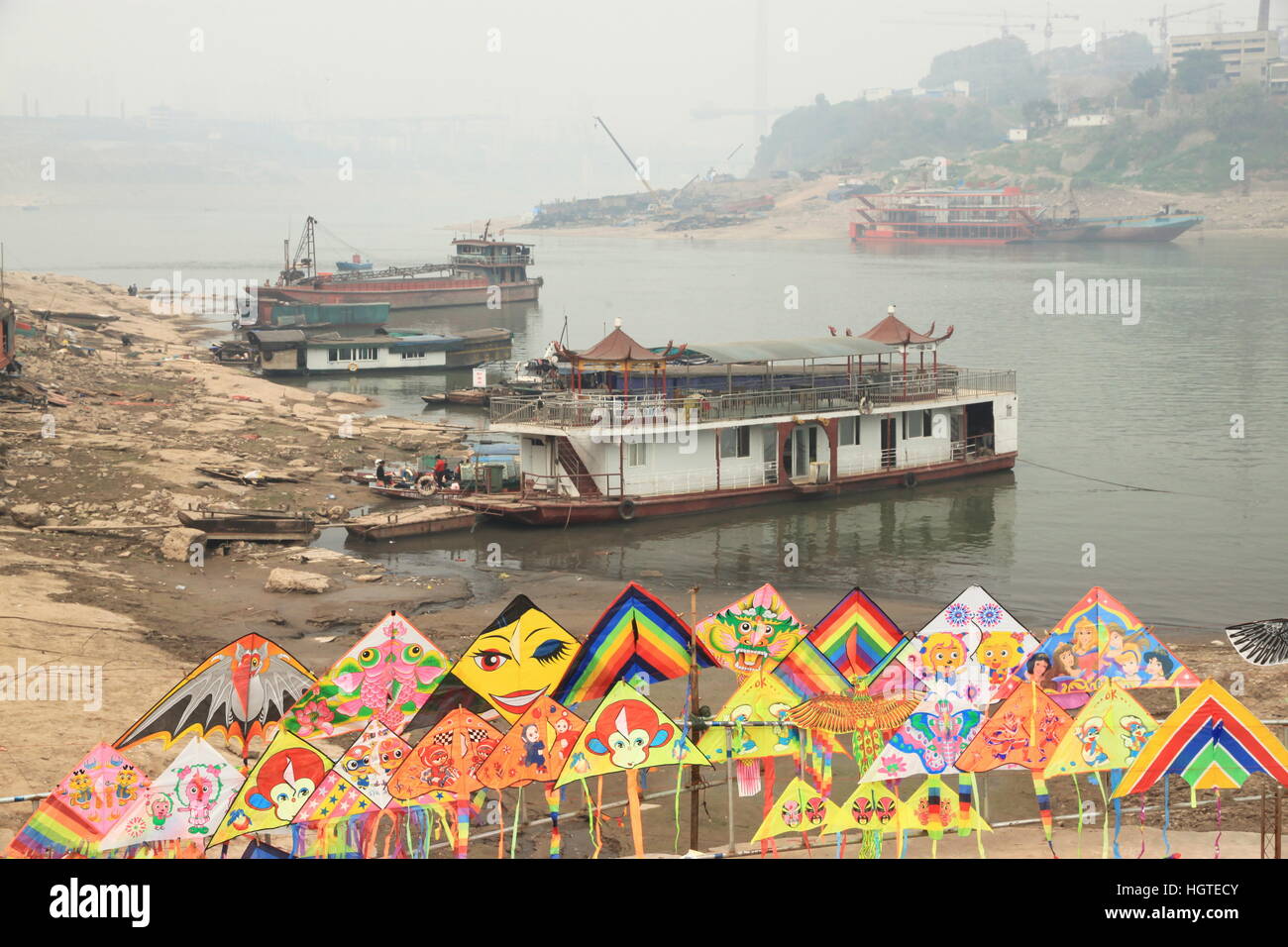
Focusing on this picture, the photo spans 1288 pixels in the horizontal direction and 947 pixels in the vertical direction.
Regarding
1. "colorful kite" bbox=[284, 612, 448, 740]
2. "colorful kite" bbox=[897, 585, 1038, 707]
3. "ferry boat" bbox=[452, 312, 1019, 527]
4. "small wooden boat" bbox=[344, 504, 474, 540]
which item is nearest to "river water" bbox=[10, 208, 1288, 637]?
"small wooden boat" bbox=[344, 504, 474, 540]

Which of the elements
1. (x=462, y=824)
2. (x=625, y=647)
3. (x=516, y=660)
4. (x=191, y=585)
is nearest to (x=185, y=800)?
(x=462, y=824)

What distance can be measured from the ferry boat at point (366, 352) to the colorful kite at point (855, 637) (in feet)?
194

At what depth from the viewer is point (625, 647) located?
18141 millimetres

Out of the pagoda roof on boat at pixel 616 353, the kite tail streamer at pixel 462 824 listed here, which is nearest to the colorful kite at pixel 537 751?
the kite tail streamer at pixel 462 824

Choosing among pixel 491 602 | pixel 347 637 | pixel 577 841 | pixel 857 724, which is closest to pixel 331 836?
pixel 577 841

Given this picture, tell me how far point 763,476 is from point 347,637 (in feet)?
58.3

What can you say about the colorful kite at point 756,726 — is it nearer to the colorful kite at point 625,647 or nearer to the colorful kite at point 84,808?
the colorful kite at point 625,647

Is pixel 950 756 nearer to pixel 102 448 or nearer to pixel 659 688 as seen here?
pixel 659 688

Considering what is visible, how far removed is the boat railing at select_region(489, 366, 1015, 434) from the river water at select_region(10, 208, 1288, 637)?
3.01 m

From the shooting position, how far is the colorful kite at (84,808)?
12336 millimetres

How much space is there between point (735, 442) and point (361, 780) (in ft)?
96.1

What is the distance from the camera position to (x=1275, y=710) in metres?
22.1

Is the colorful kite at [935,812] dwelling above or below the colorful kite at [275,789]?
below

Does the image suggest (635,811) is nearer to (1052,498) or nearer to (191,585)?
(191,585)
